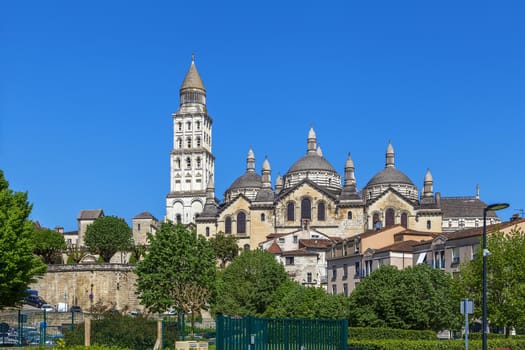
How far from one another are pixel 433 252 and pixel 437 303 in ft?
57.1

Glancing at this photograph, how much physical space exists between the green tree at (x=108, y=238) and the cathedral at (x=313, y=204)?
39.7 feet

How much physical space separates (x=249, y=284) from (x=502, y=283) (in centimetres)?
3294

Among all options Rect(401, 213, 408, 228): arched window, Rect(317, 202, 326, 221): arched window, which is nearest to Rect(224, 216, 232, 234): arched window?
Rect(317, 202, 326, 221): arched window

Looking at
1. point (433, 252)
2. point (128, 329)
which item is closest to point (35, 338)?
point (128, 329)

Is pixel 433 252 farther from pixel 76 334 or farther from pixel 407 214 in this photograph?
pixel 407 214

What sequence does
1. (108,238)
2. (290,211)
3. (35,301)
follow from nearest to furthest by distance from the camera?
1. (35,301)
2. (108,238)
3. (290,211)

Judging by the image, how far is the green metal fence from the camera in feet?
76.9

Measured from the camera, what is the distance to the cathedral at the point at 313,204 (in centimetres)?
11869

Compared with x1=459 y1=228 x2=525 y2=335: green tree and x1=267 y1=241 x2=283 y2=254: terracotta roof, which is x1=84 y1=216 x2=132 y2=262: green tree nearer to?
x1=267 y1=241 x2=283 y2=254: terracotta roof

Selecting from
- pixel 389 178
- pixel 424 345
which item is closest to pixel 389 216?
pixel 389 178

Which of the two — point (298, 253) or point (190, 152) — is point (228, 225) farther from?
point (190, 152)

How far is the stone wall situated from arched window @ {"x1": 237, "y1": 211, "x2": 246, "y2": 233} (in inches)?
1234

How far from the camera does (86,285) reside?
92.3 meters

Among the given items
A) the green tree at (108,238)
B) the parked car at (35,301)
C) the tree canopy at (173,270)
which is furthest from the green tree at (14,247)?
the green tree at (108,238)
